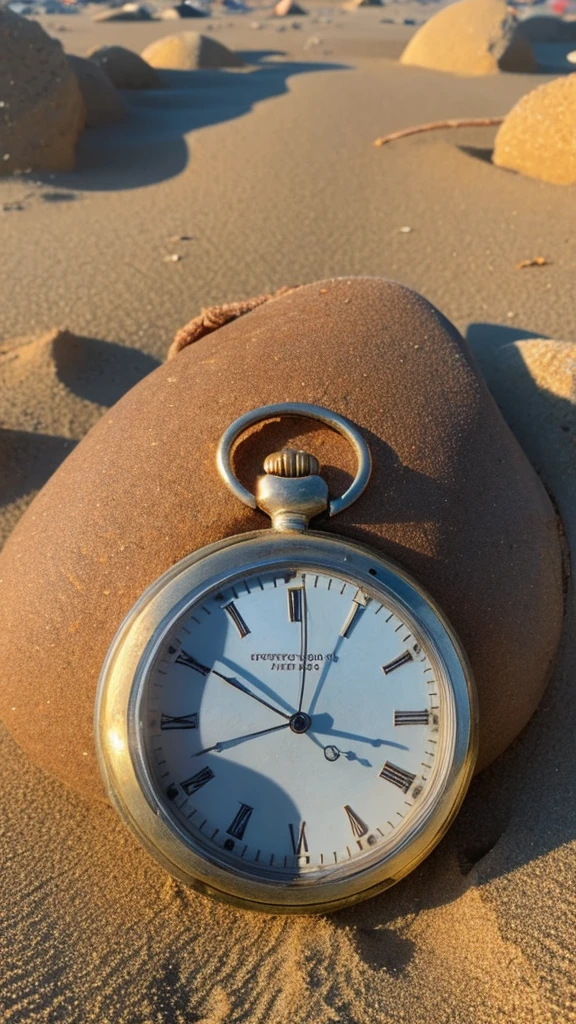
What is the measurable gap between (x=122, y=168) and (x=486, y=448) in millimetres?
4731

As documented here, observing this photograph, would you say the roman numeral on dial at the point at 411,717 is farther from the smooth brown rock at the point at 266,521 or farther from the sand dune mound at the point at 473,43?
the sand dune mound at the point at 473,43

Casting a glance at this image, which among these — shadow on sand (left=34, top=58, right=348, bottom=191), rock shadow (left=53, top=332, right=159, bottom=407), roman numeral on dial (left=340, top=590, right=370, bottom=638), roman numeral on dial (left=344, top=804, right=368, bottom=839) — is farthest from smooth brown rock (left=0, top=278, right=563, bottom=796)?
shadow on sand (left=34, top=58, right=348, bottom=191)

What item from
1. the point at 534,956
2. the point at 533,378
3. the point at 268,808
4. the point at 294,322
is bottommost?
the point at 534,956

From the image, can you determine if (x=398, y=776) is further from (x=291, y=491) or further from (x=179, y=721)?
(x=291, y=491)

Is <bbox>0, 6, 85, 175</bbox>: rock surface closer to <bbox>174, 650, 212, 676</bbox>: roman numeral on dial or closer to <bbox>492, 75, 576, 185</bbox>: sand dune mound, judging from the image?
<bbox>492, 75, 576, 185</bbox>: sand dune mound

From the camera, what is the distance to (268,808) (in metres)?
1.72

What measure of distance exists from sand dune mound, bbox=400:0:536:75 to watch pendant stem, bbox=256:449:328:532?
28.6ft

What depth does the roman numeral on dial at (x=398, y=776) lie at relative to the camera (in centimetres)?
174

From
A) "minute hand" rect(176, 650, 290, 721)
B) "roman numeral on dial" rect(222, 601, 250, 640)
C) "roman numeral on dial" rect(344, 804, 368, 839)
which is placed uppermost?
"roman numeral on dial" rect(222, 601, 250, 640)

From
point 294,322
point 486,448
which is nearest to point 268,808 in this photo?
point 486,448

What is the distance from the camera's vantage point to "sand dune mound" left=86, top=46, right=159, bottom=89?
817 centimetres

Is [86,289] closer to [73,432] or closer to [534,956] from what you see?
[73,432]

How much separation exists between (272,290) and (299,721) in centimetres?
305

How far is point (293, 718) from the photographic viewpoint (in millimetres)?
1727
